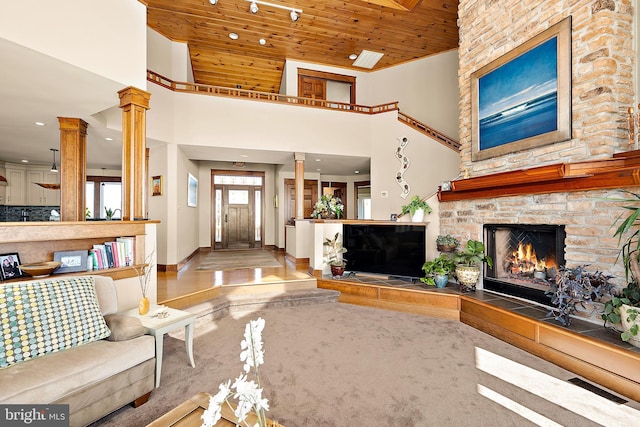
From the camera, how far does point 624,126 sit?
8.68ft

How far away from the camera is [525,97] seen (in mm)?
3338

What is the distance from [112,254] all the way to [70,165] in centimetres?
177

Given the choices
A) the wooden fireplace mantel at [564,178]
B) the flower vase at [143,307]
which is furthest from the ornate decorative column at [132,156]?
the wooden fireplace mantel at [564,178]

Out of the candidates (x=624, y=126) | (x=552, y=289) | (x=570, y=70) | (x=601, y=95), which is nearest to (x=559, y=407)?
(x=552, y=289)

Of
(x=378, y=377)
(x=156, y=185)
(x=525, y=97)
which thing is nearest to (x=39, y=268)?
(x=378, y=377)

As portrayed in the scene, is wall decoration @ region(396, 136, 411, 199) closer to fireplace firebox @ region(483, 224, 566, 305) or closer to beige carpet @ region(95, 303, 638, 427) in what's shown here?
fireplace firebox @ region(483, 224, 566, 305)

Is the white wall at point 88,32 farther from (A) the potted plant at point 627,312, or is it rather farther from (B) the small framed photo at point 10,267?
(A) the potted plant at point 627,312

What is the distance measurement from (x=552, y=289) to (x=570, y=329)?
1.41ft

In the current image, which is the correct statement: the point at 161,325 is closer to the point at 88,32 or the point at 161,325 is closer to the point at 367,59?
the point at 88,32

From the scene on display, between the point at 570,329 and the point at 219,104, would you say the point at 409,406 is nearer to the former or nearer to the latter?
the point at 570,329

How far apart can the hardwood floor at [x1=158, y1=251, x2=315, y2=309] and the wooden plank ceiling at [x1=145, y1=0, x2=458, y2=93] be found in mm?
4724

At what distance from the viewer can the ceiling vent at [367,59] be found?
6.71m

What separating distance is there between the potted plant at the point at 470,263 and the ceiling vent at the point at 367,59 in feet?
16.5

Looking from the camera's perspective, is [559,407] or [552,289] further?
[552,289]
